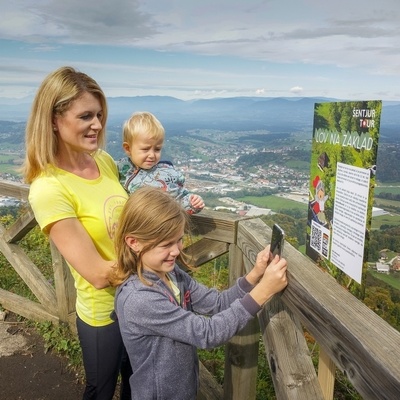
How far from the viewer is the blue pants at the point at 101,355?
1892mm

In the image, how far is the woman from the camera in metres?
1.65

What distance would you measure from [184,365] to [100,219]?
663 millimetres

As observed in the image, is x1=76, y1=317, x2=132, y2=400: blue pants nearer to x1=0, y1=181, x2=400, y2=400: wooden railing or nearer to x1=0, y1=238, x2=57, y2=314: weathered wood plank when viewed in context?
x1=0, y1=181, x2=400, y2=400: wooden railing

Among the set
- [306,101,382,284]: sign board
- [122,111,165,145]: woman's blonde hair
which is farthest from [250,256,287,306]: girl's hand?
[122,111,165,145]: woman's blonde hair

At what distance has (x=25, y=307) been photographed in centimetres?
372

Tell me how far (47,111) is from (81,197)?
0.37m

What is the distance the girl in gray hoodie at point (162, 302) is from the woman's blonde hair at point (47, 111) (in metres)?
0.46

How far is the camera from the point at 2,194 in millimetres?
3404

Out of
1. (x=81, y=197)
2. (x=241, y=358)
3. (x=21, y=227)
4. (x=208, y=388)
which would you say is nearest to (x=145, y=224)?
(x=81, y=197)

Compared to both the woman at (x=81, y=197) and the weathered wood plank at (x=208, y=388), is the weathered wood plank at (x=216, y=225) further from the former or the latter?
the weathered wood plank at (x=208, y=388)

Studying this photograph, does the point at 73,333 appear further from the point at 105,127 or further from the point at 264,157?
the point at 264,157

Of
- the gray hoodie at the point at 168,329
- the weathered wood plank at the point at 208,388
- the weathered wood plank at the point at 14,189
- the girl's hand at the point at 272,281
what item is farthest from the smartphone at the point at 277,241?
the weathered wood plank at the point at 14,189

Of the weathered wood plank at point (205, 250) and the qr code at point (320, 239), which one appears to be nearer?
the qr code at point (320, 239)

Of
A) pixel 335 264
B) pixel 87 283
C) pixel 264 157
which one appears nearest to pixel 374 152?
pixel 335 264
